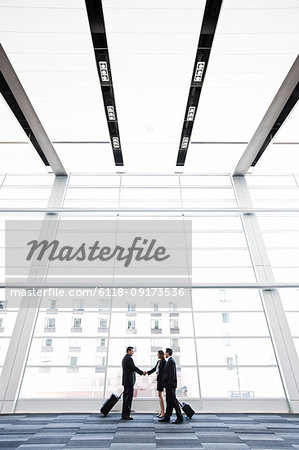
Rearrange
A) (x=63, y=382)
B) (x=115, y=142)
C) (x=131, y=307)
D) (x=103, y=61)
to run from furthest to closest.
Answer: (x=115, y=142), (x=131, y=307), (x=103, y=61), (x=63, y=382)

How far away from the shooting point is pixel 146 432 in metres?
4.09

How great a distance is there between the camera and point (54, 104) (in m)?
6.72

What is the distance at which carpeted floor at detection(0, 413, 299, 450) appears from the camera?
3.54 meters

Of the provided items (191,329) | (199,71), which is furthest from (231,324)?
(199,71)

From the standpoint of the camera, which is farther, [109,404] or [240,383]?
[240,383]

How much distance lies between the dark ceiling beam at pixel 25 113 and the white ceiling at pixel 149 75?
16cm

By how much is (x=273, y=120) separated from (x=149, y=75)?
3.32 meters

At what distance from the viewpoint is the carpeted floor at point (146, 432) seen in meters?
3.54

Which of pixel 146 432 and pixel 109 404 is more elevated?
pixel 109 404

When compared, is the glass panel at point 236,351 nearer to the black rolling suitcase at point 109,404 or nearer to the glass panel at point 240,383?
the glass panel at point 240,383

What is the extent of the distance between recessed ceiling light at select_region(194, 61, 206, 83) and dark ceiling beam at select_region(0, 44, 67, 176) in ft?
12.1

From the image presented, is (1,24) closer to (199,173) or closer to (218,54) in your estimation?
(218,54)

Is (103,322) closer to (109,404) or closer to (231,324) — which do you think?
(109,404)

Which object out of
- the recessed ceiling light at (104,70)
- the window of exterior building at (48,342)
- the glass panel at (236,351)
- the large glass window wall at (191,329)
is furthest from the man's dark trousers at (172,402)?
the recessed ceiling light at (104,70)
